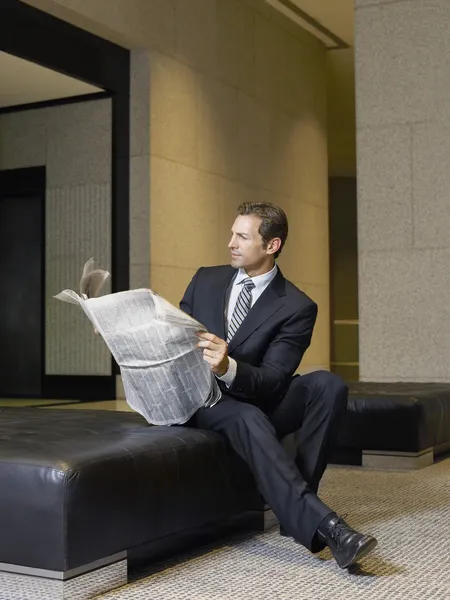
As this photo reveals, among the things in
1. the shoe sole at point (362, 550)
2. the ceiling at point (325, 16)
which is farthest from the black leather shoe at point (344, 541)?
the ceiling at point (325, 16)

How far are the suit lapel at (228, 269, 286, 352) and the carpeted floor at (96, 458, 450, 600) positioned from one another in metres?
0.62

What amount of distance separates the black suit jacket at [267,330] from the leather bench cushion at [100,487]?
0.83 ft

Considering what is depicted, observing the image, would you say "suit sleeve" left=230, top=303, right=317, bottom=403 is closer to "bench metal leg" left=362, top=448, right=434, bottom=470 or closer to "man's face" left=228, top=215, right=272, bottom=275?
"man's face" left=228, top=215, right=272, bottom=275

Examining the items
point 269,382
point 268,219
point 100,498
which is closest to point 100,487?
point 100,498

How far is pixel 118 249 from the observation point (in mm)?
8188

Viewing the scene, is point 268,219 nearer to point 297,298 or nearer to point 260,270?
Result: point 260,270

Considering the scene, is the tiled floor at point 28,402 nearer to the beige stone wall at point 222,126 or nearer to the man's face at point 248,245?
the beige stone wall at point 222,126

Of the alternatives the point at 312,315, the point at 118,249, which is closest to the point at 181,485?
the point at 312,315

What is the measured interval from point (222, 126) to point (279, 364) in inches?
271

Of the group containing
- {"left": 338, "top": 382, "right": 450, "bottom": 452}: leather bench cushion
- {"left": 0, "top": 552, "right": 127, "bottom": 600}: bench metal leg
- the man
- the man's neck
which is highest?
the man's neck

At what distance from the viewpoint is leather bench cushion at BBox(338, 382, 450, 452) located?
14.4 ft

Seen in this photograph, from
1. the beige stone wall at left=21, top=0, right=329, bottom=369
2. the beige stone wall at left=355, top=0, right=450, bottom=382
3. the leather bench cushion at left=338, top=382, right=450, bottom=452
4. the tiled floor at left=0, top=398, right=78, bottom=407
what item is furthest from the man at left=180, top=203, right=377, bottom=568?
the tiled floor at left=0, top=398, right=78, bottom=407

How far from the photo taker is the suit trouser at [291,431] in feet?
8.23

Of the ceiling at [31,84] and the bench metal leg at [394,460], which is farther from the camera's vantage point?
the ceiling at [31,84]
